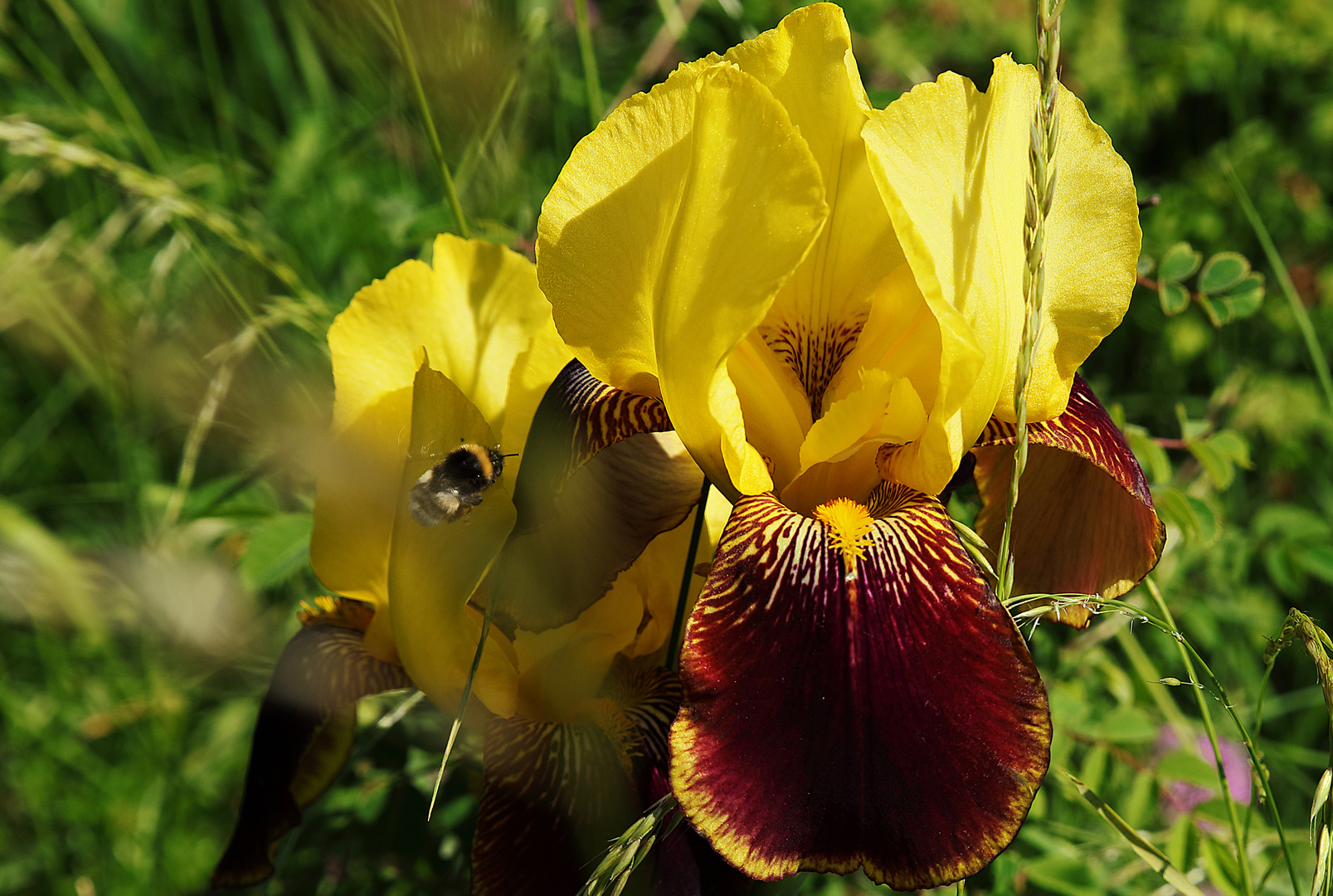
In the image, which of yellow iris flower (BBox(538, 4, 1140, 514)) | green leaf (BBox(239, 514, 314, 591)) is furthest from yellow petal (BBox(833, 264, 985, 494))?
green leaf (BBox(239, 514, 314, 591))

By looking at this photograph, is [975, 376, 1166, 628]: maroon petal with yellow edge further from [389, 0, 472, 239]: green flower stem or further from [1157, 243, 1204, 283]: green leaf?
[389, 0, 472, 239]: green flower stem

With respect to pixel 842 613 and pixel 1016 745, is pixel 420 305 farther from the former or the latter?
pixel 1016 745

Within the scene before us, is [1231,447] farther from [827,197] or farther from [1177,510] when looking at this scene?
[827,197]

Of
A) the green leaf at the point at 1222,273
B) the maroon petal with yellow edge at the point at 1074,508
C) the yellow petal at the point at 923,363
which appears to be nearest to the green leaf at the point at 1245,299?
the green leaf at the point at 1222,273

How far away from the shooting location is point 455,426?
843 mm

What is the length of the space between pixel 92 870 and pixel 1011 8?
2803 millimetres

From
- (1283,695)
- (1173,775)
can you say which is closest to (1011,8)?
(1283,695)

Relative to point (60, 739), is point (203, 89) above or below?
above

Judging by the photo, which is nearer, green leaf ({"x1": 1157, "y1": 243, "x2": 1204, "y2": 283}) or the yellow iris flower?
the yellow iris flower

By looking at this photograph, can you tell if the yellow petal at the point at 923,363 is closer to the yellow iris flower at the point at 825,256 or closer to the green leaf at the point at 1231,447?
the yellow iris flower at the point at 825,256

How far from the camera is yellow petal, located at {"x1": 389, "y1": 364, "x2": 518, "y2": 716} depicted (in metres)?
0.82

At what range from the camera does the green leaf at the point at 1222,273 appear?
126 centimetres

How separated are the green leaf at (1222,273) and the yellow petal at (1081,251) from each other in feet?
1.79

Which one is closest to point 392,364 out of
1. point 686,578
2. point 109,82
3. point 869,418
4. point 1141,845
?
point 686,578
